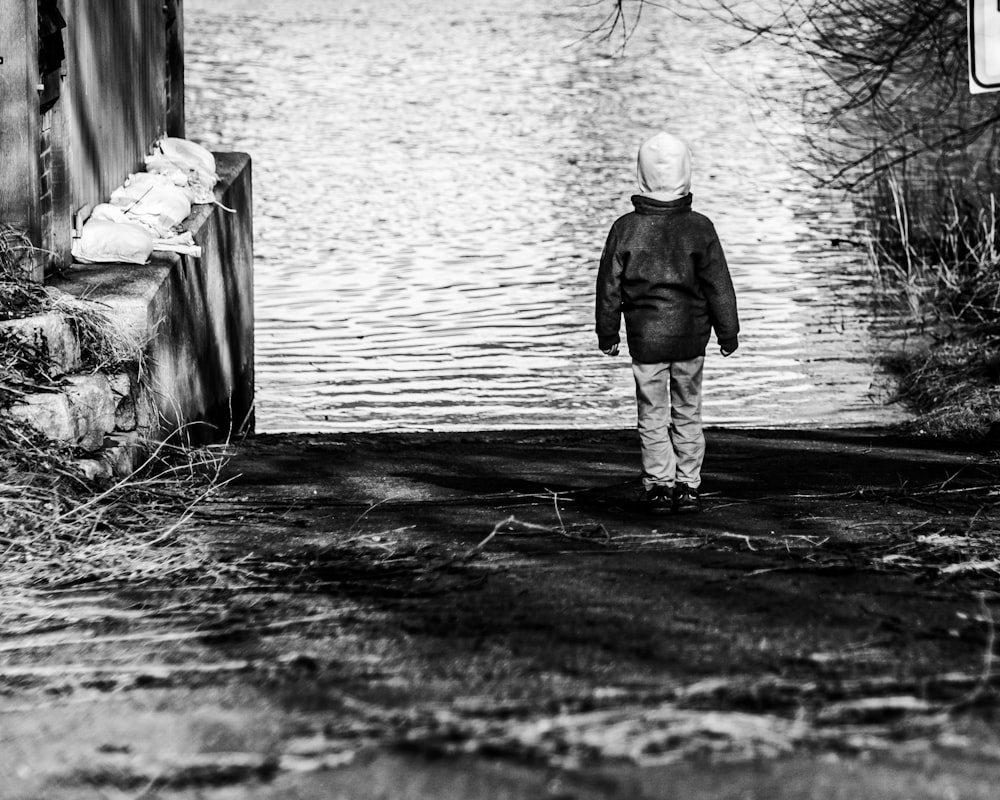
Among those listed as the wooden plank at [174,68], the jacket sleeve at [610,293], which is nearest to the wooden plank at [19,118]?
the jacket sleeve at [610,293]

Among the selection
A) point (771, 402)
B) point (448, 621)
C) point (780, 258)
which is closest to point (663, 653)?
point (448, 621)

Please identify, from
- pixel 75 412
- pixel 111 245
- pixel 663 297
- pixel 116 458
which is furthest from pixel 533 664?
pixel 111 245

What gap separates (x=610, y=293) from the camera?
6.19m

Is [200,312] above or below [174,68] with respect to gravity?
below

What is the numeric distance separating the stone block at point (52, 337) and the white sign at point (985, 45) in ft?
12.6

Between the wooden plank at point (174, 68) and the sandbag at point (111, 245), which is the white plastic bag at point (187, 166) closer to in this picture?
the wooden plank at point (174, 68)

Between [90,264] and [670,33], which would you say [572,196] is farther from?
[670,33]

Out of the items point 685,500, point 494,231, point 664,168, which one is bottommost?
point 494,231

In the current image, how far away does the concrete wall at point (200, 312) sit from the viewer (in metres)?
7.48

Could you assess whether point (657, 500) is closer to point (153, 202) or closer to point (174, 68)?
point (153, 202)

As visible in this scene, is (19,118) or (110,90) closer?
(19,118)

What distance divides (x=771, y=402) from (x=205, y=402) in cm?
475

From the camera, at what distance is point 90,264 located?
8109mm

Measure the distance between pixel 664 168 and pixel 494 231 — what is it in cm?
1345
